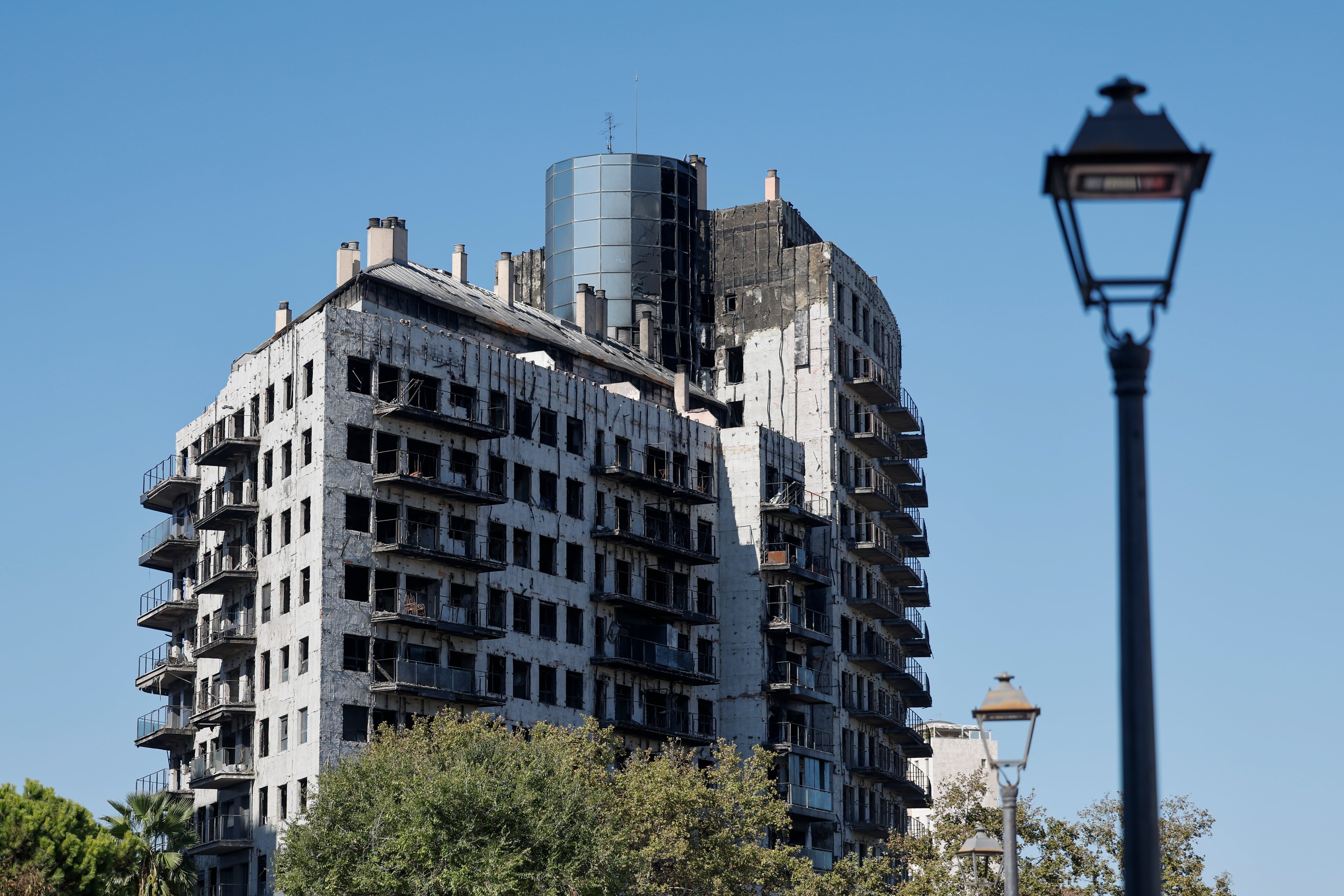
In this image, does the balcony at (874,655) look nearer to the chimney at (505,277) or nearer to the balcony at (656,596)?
the balcony at (656,596)

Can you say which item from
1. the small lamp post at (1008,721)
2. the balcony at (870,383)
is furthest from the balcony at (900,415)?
the small lamp post at (1008,721)

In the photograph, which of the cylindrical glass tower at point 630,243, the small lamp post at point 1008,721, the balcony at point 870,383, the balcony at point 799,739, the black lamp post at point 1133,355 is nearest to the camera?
the black lamp post at point 1133,355

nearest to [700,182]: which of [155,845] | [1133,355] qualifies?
[155,845]

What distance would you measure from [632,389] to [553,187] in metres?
23.3

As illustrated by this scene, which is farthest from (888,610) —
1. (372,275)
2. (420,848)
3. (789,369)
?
(420,848)

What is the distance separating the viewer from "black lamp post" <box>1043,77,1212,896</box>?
10.7 metres

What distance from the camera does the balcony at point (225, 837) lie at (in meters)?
84.2

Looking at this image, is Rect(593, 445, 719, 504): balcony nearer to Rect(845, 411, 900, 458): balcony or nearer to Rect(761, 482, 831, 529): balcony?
Rect(761, 482, 831, 529): balcony

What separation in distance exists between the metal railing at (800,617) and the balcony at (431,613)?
849 inches

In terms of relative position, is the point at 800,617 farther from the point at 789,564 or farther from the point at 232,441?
the point at 232,441

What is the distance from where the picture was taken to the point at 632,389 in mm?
102500

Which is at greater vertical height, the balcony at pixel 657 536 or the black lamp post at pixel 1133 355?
the balcony at pixel 657 536

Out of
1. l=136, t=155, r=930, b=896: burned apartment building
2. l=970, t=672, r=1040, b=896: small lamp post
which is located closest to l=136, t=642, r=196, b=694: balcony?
l=136, t=155, r=930, b=896: burned apartment building

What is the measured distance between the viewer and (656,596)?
327 feet
